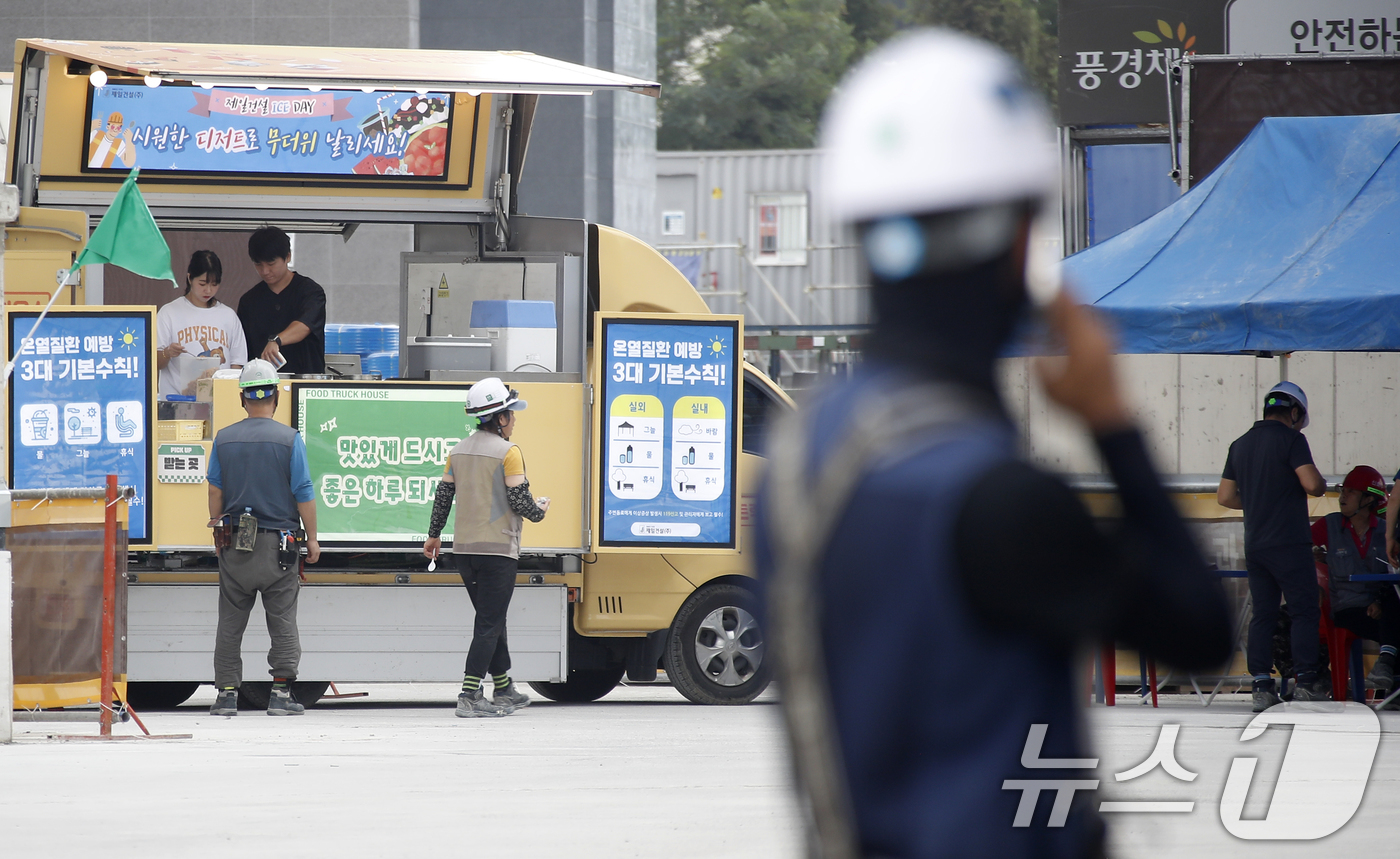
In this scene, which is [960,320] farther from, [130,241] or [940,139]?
[130,241]

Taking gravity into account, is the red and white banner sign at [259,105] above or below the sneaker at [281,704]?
above

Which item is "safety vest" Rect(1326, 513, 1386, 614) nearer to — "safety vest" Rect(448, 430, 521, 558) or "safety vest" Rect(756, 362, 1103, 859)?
"safety vest" Rect(448, 430, 521, 558)

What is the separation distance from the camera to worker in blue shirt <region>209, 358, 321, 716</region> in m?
11.2

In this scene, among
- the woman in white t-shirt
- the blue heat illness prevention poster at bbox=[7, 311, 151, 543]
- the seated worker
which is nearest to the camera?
the seated worker

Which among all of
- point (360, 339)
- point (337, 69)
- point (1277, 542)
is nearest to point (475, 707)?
point (337, 69)

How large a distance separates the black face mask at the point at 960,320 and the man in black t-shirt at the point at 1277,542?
9.45 meters

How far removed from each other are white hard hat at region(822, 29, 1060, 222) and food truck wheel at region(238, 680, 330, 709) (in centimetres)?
1045

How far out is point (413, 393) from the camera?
467 inches

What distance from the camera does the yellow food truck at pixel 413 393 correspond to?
11578 millimetres

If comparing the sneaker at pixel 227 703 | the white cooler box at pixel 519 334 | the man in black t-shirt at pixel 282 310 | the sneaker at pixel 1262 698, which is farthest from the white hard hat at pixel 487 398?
the sneaker at pixel 1262 698

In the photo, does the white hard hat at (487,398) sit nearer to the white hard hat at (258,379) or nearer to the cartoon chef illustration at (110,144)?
the white hard hat at (258,379)

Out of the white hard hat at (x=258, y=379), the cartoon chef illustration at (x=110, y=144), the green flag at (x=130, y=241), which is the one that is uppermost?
the cartoon chef illustration at (x=110, y=144)

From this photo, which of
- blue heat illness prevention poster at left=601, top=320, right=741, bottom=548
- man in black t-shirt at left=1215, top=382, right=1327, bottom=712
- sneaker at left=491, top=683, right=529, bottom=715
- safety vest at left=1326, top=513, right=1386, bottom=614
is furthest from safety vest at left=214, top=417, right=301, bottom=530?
safety vest at left=1326, top=513, right=1386, bottom=614

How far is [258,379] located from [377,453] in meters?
0.96
